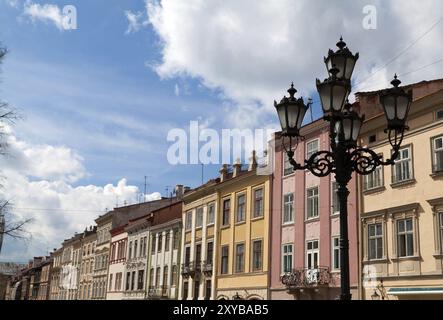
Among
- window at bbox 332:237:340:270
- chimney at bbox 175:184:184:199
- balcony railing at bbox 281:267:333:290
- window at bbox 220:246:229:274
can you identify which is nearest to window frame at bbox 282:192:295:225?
balcony railing at bbox 281:267:333:290

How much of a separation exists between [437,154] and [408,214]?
265 centimetres

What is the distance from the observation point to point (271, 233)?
3262 cm

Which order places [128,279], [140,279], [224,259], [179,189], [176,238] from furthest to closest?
[179,189] < [128,279] < [140,279] < [176,238] < [224,259]

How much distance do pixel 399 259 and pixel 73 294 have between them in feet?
197

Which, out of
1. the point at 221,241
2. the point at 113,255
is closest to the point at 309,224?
the point at 221,241

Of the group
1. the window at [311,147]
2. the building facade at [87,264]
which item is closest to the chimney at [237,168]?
the window at [311,147]

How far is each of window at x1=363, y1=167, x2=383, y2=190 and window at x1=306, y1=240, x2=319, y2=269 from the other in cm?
453

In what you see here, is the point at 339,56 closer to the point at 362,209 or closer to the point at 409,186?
the point at 409,186

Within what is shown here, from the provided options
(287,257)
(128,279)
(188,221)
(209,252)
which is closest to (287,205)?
(287,257)

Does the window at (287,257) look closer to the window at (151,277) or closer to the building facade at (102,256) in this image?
the window at (151,277)

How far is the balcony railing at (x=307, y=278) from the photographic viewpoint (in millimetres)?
27266

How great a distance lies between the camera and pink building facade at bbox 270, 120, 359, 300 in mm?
27062

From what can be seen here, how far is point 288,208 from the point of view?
104ft

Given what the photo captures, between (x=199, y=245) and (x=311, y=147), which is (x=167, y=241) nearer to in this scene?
(x=199, y=245)
